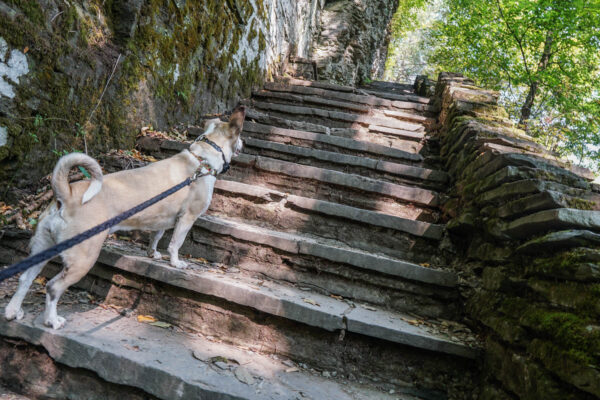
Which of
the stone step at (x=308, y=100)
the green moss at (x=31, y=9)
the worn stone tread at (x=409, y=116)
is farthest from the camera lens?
the stone step at (x=308, y=100)

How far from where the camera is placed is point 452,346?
6.14 ft

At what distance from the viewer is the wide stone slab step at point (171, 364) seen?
1606 millimetres

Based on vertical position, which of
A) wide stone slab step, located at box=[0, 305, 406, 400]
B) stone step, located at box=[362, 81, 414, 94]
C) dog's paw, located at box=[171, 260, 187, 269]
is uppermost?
stone step, located at box=[362, 81, 414, 94]

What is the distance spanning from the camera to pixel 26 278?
5.96ft

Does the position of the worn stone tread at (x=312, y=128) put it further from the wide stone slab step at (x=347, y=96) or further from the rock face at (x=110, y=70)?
the wide stone slab step at (x=347, y=96)

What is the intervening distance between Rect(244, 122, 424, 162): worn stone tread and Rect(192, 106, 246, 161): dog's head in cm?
159

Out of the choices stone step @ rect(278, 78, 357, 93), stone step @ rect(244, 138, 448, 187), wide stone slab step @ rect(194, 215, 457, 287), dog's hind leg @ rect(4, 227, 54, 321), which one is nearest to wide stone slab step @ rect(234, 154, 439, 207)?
stone step @ rect(244, 138, 448, 187)

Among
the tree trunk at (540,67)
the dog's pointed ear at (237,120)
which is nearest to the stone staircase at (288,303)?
the dog's pointed ear at (237,120)

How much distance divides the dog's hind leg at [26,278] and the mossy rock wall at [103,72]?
39.4 inches

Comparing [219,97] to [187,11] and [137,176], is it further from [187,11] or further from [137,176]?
[137,176]

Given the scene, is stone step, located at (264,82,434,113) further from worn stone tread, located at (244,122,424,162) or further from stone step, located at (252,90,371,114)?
worn stone tread, located at (244,122,424,162)

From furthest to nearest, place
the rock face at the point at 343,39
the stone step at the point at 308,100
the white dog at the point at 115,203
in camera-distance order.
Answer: the rock face at the point at 343,39 → the stone step at the point at 308,100 → the white dog at the point at 115,203

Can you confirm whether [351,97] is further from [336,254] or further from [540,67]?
[540,67]

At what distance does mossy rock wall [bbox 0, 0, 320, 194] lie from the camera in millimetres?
2367
